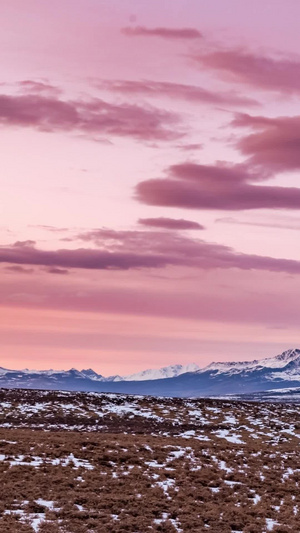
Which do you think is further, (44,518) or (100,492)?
(100,492)

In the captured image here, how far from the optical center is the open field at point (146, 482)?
69.2 feet

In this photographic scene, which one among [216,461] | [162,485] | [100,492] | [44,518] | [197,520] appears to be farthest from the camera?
[216,461]

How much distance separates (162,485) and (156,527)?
5.75 meters

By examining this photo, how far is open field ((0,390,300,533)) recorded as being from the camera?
21.1 m

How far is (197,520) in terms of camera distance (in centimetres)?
2177

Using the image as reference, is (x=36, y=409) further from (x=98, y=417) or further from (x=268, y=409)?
(x=268, y=409)

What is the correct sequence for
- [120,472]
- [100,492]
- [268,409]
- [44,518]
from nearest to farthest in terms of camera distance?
[44,518]
[100,492]
[120,472]
[268,409]

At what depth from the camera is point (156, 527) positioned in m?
20.5

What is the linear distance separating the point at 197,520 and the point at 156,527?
1976mm

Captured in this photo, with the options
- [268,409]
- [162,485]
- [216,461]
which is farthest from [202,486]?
[268,409]

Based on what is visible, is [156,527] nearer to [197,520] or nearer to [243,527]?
[197,520]

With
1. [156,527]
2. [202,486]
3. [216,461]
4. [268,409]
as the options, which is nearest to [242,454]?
[216,461]

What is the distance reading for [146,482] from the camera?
86.3 feet

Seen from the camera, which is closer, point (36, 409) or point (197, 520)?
point (197, 520)
